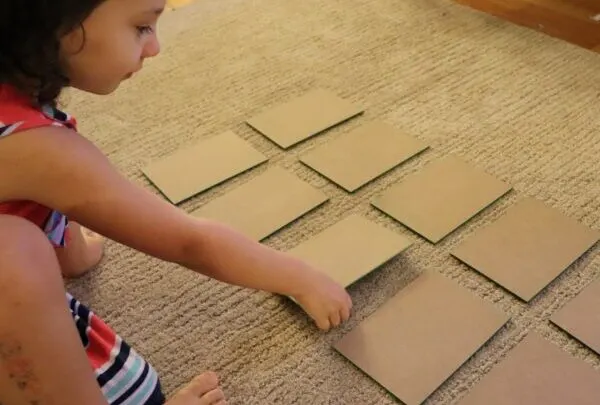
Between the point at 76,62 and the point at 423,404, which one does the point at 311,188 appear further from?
the point at 76,62

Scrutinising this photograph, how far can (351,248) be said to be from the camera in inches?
41.5

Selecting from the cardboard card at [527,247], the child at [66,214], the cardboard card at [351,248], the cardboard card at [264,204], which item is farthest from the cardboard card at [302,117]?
the child at [66,214]

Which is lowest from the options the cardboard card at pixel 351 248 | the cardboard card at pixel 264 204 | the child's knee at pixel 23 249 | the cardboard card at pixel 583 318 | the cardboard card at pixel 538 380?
the cardboard card at pixel 538 380

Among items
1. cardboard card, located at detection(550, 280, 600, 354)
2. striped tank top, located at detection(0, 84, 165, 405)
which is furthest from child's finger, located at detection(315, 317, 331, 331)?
cardboard card, located at detection(550, 280, 600, 354)

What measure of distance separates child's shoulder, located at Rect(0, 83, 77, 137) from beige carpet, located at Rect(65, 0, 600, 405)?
368mm

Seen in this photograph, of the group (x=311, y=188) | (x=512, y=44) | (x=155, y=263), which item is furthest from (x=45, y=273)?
(x=512, y=44)

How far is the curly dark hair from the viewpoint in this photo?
2.06 ft

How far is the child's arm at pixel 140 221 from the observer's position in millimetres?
689

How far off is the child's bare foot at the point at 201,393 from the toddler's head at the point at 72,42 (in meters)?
0.37

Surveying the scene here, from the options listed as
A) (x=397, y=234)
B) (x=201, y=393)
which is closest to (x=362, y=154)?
(x=397, y=234)

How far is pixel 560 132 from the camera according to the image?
1299 mm

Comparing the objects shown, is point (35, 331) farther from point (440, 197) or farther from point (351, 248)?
point (440, 197)

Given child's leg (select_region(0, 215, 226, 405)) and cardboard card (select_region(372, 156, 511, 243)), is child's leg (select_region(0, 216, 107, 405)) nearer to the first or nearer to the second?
child's leg (select_region(0, 215, 226, 405))

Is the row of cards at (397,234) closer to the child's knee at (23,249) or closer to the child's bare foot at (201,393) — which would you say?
the child's bare foot at (201,393)
